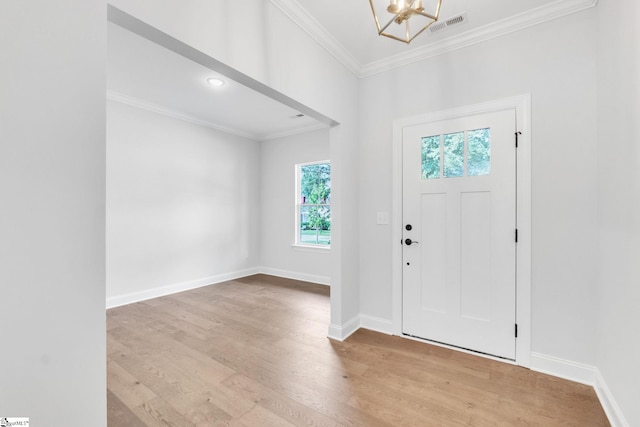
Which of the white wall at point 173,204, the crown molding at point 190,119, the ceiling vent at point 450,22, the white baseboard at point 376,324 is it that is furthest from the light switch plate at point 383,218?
the white wall at point 173,204

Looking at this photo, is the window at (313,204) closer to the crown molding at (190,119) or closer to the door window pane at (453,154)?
the crown molding at (190,119)

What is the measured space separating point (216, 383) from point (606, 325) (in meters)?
2.76

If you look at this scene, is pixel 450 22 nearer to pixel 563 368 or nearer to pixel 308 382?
pixel 563 368

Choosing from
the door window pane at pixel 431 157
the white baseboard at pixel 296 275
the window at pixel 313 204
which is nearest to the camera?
the door window pane at pixel 431 157

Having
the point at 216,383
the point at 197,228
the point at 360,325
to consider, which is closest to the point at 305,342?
the point at 360,325

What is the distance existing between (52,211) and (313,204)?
4.26 meters

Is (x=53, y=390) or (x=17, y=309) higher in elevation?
(x=17, y=309)

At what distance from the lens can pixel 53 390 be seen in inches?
41.7

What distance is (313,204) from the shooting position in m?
5.23

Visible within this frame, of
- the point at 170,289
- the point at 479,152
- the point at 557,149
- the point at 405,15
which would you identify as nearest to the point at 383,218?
the point at 479,152

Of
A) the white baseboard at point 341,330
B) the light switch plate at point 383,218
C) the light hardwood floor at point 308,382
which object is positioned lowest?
the light hardwood floor at point 308,382

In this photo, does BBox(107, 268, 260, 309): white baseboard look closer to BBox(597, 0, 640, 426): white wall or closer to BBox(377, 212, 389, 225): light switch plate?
BBox(377, 212, 389, 225): light switch plate

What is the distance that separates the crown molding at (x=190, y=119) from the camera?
371cm

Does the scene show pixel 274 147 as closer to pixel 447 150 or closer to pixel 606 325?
pixel 447 150
